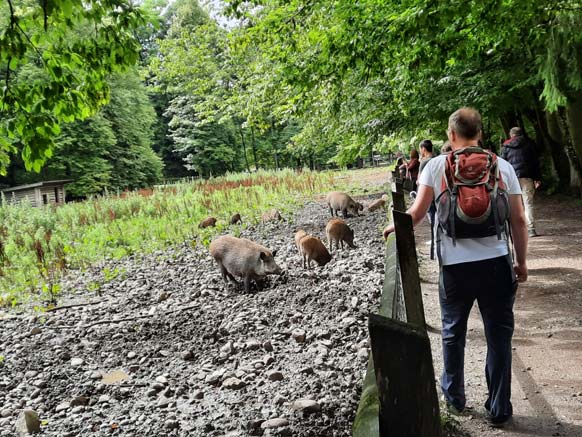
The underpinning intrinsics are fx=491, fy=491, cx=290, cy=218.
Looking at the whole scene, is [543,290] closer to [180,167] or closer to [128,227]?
[128,227]

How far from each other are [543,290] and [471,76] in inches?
299

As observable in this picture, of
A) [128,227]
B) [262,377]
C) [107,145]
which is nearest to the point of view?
[262,377]

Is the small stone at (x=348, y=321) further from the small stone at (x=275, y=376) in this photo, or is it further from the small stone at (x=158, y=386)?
the small stone at (x=158, y=386)

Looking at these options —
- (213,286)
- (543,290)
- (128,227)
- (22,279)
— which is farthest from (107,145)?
(543,290)

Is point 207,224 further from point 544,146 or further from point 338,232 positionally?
point 544,146

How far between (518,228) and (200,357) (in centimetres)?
351

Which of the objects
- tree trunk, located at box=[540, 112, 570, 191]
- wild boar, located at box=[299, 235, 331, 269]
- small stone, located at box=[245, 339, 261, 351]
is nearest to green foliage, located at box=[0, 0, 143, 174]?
small stone, located at box=[245, 339, 261, 351]

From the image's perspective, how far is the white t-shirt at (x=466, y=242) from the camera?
3.01 meters

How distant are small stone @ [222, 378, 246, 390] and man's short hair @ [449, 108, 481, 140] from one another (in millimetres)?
2746

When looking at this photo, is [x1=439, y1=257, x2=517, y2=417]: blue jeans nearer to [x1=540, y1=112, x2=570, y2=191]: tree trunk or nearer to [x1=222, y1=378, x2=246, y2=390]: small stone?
[x1=222, y1=378, x2=246, y2=390]: small stone

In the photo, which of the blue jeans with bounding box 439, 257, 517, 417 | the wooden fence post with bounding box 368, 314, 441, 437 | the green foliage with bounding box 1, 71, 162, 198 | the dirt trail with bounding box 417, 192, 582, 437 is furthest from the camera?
the green foliage with bounding box 1, 71, 162, 198

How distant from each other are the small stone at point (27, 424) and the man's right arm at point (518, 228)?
155 inches

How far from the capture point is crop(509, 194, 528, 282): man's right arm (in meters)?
3.08

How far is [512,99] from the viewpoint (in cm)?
1300
